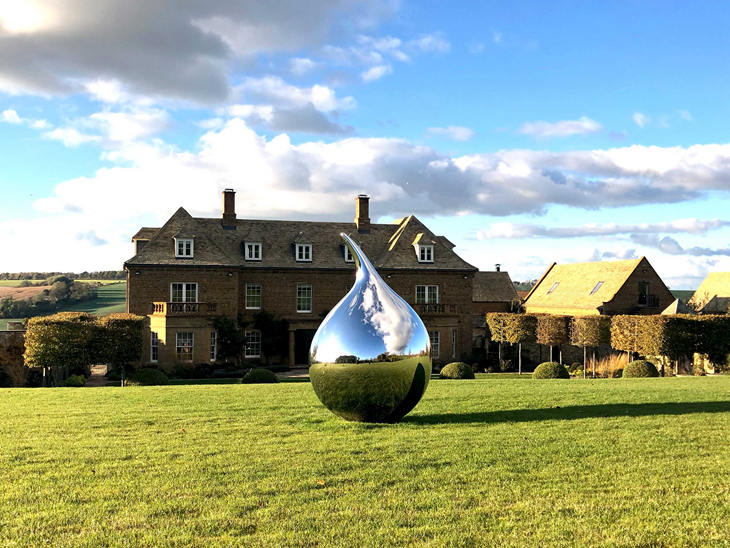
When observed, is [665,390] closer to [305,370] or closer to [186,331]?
[305,370]

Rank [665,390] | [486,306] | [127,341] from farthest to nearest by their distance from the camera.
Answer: [486,306]
[127,341]
[665,390]

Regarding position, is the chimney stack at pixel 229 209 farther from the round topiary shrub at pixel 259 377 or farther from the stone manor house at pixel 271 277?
the round topiary shrub at pixel 259 377

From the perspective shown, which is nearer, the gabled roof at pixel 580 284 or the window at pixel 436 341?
the window at pixel 436 341

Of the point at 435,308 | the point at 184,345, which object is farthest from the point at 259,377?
the point at 435,308

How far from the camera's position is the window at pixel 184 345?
37875 millimetres

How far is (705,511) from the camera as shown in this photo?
758cm

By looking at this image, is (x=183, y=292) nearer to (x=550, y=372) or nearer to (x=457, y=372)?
(x=457, y=372)

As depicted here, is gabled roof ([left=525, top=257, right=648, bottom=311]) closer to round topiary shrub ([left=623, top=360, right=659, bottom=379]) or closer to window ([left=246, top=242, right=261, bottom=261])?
round topiary shrub ([left=623, top=360, right=659, bottom=379])

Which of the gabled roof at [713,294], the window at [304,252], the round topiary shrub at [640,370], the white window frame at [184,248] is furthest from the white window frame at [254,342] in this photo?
the gabled roof at [713,294]

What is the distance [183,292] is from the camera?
3950 cm

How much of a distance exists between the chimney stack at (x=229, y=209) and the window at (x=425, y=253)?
13.6 metres

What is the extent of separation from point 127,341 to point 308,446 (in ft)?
75.8

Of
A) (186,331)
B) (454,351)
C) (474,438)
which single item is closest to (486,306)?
(454,351)

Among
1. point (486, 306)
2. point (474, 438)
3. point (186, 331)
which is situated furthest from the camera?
point (486, 306)
